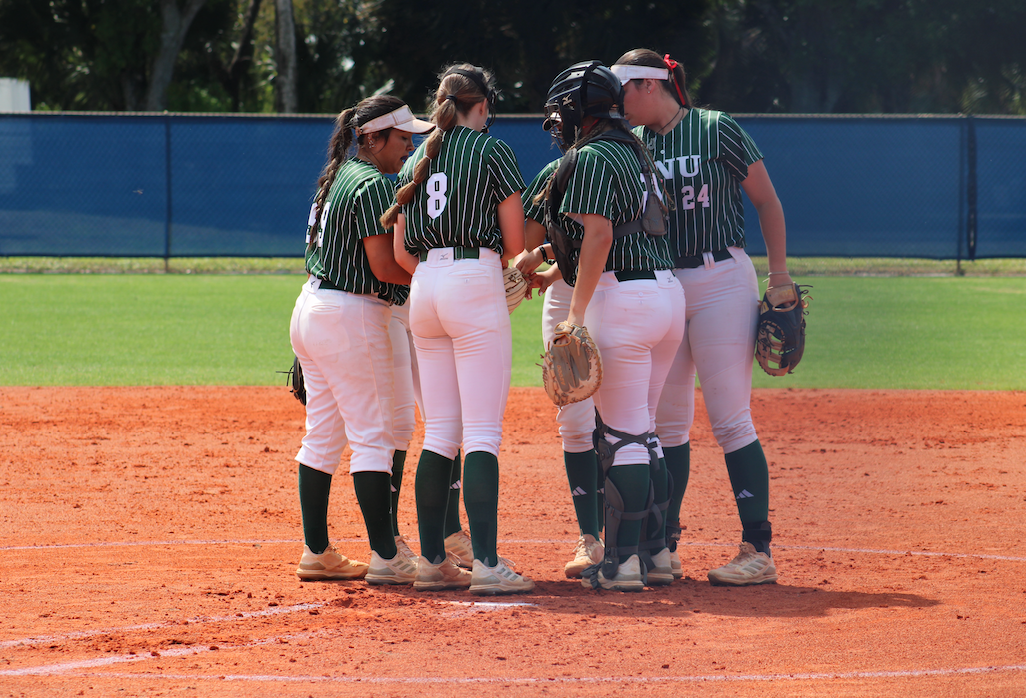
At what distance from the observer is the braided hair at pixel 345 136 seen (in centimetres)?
418

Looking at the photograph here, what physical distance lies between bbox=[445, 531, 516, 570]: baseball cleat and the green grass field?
5.01 m

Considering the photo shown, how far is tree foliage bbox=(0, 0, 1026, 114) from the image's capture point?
2594 cm

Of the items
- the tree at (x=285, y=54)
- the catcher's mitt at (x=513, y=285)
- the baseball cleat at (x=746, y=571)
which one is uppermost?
the tree at (x=285, y=54)

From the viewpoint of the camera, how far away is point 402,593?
13.6 ft

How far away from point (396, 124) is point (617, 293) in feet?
3.75

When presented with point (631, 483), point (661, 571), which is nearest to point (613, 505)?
point (631, 483)

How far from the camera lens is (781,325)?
420cm

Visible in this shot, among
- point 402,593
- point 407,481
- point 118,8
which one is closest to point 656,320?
point 402,593

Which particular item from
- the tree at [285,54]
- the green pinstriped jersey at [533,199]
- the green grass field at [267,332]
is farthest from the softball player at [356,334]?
the tree at [285,54]

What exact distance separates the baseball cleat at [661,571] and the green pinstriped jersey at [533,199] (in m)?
1.45

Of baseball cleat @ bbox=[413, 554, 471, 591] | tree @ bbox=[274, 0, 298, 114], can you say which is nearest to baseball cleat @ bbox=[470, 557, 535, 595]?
baseball cleat @ bbox=[413, 554, 471, 591]

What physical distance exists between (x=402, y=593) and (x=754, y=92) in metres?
32.5

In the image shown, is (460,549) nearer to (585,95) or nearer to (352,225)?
(352,225)

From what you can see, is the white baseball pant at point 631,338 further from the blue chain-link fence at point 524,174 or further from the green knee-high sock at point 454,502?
the blue chain-link fence at point 524,174
